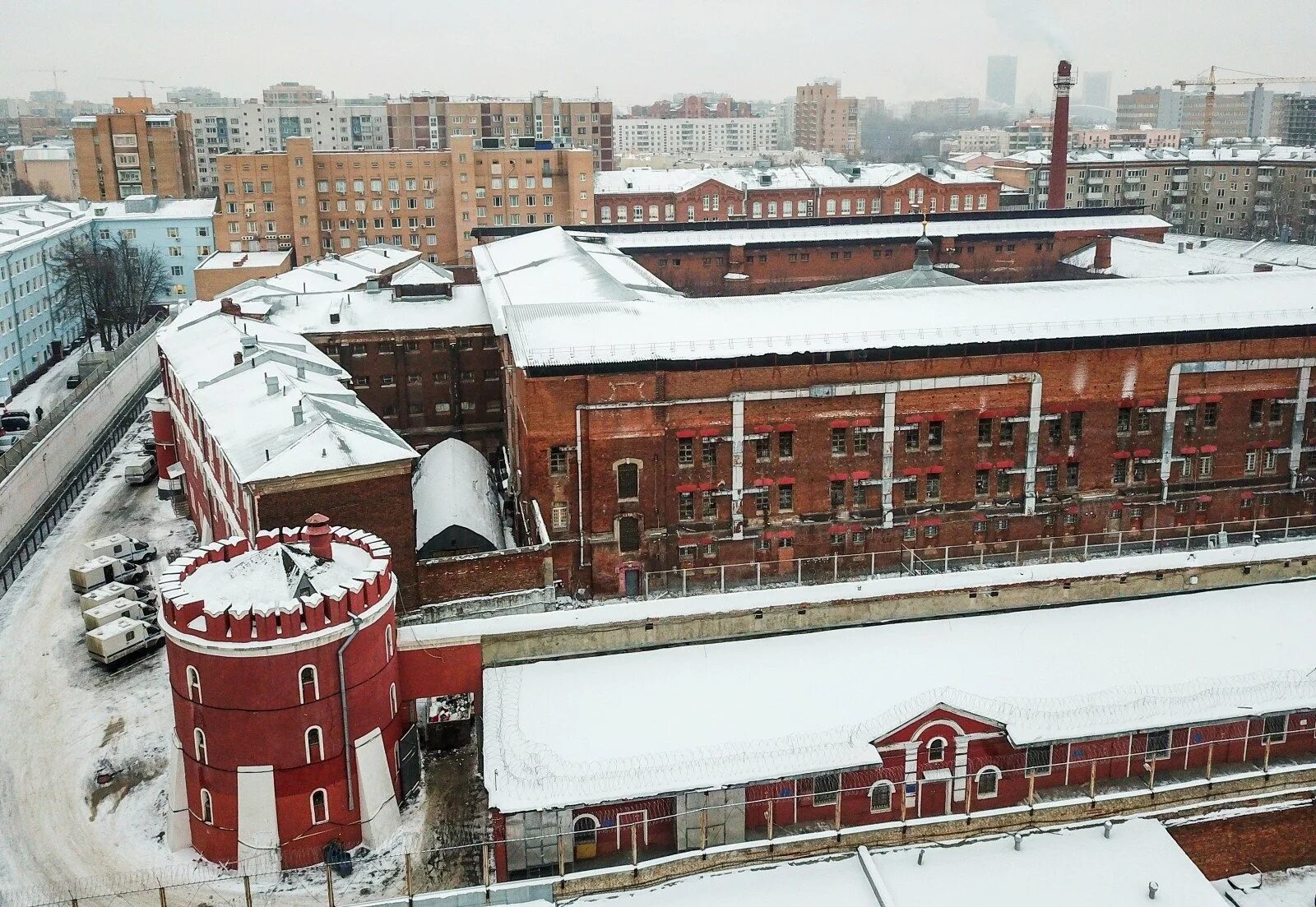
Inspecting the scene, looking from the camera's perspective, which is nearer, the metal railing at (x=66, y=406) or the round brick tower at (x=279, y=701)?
the round brick tower at (x=279, y=701)

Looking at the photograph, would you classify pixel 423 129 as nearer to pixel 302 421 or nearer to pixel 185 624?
pixel 302 421

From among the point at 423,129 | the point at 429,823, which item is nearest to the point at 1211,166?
the point at 423,129

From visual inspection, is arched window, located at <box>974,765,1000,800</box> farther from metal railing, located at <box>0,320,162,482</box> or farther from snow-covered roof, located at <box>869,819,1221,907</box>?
metal railing, located at <box>0,320,162,482</box>

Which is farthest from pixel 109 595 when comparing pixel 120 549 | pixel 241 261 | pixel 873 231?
pixel 873 231

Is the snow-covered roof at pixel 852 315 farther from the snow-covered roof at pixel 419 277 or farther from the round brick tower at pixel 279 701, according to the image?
the round brick tower at pixel 279 701

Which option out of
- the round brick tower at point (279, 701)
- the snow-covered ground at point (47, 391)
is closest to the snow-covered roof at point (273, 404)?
the round brick tower at point (279, 701)

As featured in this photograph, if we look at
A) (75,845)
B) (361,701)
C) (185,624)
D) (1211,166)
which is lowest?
(75,845)
